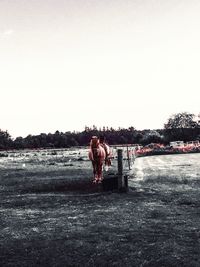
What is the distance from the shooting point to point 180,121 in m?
151

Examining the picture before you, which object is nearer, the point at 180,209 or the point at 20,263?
the point at 20,263

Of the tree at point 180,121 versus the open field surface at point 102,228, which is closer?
the open field surface at point 102,228

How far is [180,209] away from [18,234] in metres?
4.35

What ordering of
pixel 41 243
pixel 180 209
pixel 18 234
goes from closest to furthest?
1. pixel 41 243
2. pixel 18 234
3. pixel 180 209

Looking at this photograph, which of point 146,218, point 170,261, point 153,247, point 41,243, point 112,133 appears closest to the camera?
point 170,261

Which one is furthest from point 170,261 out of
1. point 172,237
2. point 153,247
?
point 172,237

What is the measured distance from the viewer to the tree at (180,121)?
481ft

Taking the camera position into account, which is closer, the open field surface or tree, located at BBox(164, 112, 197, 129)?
the open field surface

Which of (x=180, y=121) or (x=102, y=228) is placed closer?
(x=102, y=228)

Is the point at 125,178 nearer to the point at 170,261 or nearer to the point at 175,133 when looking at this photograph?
the point at 170,261

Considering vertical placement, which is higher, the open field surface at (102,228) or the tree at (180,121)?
the tree at (180,121)

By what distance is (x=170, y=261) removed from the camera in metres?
6.57

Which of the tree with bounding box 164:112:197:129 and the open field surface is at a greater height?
the tree with bounding box 164:112:197:129

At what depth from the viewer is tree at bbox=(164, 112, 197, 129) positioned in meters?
147
